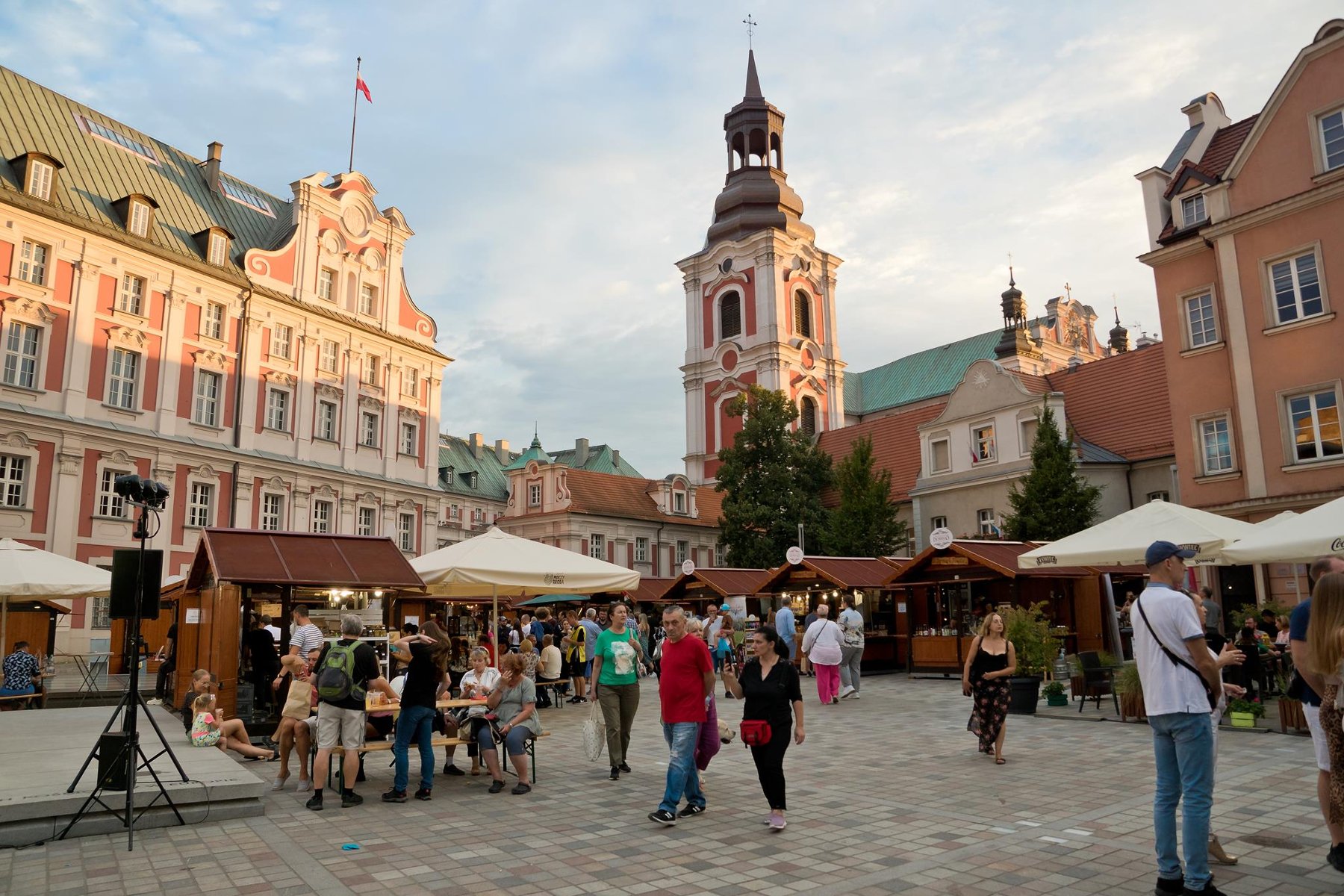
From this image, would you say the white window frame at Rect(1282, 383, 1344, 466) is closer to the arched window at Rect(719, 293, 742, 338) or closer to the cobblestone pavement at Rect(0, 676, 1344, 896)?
the cobblestone pavement at Rect(0, 676, 1344, 896)

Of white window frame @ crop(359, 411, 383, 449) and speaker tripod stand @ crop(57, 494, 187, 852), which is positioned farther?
white window frame @ crop(359, 411, 383, 449)

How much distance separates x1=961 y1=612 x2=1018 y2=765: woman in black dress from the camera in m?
10.7

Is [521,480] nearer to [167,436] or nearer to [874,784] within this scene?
[167,436]

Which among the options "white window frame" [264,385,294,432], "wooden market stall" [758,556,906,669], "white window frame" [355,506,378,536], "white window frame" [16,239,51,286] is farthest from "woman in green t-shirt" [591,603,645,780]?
"white window frame" [355,506,378,536]

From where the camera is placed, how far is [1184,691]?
5.55 meters

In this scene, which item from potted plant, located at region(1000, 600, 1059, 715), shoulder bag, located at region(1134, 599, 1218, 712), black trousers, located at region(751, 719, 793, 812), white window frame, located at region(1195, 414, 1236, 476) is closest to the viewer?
shoulder bag, located at region(1134, 599, 1218, 712)

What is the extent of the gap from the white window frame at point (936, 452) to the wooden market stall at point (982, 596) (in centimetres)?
1470

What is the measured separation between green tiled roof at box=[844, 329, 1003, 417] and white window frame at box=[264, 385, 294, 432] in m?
43.4

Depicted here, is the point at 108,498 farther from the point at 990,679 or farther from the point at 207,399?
the point at 990,679

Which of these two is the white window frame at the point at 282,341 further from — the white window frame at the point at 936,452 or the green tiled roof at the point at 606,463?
the green tiled roof at the point at 606,463

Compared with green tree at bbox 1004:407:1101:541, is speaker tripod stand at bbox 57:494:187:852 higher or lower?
lower

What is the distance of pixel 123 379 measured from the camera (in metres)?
32.2

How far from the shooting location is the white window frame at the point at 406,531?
41.7 m

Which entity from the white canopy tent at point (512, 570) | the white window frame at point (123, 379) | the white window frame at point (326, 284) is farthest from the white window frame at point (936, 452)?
the white window frame at point (123, 379)
